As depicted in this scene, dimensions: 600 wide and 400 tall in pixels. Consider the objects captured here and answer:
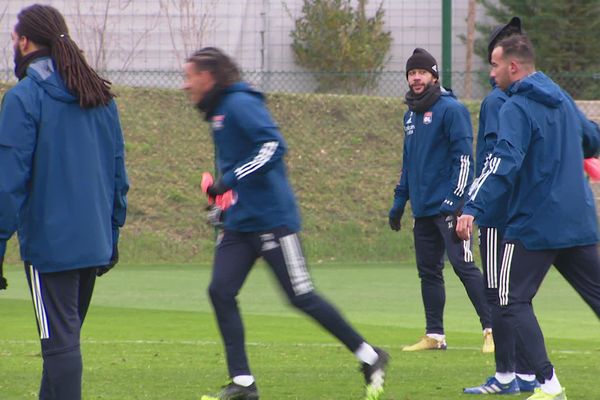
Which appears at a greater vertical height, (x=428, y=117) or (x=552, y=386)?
(x=428, y=117)

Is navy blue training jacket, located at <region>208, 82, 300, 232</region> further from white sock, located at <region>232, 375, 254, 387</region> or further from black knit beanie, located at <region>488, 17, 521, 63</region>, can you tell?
black knit beanie, located at <region>488, 17, 521, 63</region>

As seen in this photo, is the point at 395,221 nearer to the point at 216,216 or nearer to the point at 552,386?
the point at 216,216

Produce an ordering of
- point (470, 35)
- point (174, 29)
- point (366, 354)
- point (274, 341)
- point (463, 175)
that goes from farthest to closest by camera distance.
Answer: point (470, 35) < point (174, 29) < point (274, 341) < point (463, 175) < point (366, 354)

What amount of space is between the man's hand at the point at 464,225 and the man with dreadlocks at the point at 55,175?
192 centimetres

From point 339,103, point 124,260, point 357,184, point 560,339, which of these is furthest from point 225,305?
point 339,103

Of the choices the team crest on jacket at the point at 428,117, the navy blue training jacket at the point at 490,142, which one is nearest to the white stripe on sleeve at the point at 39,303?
the navy blue training jacket at the point at 490,142

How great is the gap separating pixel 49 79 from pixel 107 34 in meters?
17.7

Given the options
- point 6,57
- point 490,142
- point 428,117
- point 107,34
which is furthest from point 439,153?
point 107,34

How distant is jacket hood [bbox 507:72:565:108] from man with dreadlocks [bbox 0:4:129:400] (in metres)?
2.13

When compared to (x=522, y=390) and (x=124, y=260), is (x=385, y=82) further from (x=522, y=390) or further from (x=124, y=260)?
(x=522, y=390)

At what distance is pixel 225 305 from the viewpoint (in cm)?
682

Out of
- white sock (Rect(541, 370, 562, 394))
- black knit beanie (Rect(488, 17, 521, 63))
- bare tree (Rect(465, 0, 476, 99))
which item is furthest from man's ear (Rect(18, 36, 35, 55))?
bare tree (Rect(465, 0, 476, 99))

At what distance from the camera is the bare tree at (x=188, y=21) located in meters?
22.5

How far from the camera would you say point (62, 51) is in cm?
562
